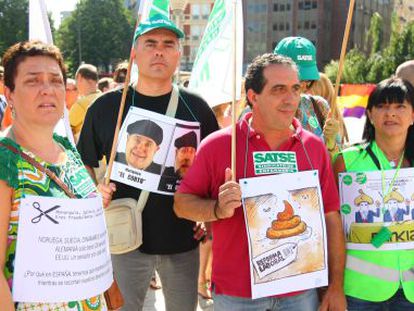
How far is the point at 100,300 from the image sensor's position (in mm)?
2182

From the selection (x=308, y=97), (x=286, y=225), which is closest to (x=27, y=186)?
(x=286, y=225)

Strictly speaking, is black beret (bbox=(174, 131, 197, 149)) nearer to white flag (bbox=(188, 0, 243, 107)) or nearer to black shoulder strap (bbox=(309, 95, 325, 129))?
white flag (bbox=(188, 0, 243, 107))

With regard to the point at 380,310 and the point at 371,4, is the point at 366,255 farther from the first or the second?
the point at 371,4

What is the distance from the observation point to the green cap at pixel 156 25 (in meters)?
2.91

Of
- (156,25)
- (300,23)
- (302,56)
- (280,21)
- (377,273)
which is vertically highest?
(280,21)

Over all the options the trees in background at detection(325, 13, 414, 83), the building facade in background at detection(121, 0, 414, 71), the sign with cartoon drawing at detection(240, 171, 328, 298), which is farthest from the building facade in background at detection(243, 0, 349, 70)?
the sign with cartoon drawing at detection(240, 171, 328, 298)

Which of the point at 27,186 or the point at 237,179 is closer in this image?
the point at 27,186

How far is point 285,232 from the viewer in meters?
2.38

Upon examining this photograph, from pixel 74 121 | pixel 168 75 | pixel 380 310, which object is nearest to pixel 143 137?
pixel 168 75

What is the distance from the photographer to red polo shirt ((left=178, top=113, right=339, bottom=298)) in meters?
2.39

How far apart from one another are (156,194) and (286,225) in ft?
2.82

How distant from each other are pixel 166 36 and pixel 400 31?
34.5 m

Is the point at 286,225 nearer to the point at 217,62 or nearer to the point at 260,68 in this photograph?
the point at 260,68

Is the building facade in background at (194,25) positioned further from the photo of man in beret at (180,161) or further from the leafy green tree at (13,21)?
the photo of man in beret at (180,161)
